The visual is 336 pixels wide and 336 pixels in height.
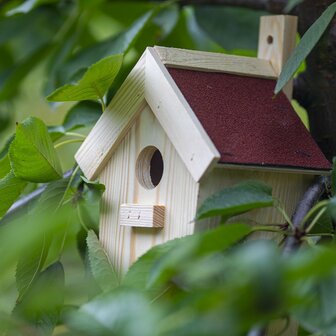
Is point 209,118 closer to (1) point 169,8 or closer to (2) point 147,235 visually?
(2) point 147,235

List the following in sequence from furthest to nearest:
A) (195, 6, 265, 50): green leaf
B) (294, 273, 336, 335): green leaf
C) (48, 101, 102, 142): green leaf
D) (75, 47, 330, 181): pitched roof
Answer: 1. (195, 6, 265, 50): green leaf
2. (48, 101, 102, 142): green leaf
3. (75, 47, 330, 181): pitched roof
4. (294, 273, 336, 335): green leaf

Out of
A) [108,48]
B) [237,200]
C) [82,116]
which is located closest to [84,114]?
[82,116]

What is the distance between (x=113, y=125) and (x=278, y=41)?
10.5 inches

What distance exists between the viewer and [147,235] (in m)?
0.97

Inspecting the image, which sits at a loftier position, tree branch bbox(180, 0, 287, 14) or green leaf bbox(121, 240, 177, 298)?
tree branch bbox(180, 0, 287, 14)

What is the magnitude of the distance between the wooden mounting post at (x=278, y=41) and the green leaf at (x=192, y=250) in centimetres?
42

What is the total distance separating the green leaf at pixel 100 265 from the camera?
927mm

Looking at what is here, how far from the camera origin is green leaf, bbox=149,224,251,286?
0.60m

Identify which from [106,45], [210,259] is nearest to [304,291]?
[210,259]

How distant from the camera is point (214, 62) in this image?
101 cm

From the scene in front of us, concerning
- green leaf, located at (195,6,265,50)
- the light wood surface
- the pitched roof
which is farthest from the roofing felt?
green leaf, located at (195,6,265,50)

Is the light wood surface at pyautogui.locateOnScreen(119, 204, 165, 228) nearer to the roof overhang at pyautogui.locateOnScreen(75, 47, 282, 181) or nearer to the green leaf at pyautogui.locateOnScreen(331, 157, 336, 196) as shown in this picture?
the roof overhang at pyautogui.locateOnScreen(75, 47, 282, 181)

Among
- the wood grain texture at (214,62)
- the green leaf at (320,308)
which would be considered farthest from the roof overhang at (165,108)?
the green leaf at (320,308)

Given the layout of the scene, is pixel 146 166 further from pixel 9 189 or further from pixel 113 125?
pixel 9 189
